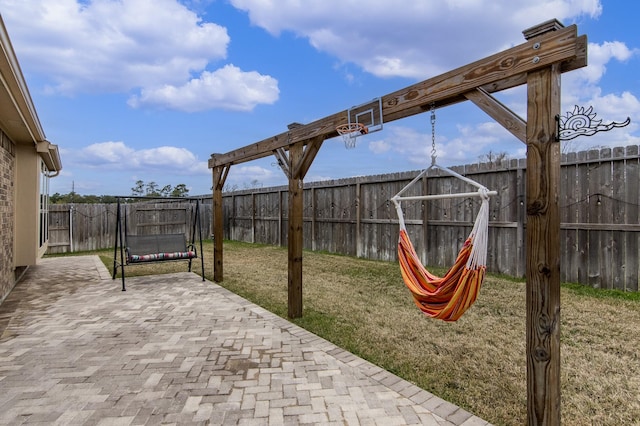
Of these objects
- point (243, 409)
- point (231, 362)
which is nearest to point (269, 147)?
point (231, 362)

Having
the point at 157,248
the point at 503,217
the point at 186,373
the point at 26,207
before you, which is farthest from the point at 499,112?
the point at 26,207

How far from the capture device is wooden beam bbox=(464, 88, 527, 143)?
180 cm

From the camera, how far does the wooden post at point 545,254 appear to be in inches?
65.9

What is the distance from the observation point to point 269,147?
13.7 feet

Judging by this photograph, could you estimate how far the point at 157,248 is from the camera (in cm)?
588

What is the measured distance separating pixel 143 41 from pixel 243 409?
5.83 metres

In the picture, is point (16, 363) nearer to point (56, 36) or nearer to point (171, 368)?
point (171, 368)

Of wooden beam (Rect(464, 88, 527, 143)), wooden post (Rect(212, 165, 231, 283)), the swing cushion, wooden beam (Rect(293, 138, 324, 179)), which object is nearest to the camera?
wooden beam (Rect(464, 88, 527, 143))

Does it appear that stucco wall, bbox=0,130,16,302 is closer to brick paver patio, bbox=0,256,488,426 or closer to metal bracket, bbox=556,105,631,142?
brick paver patio, bbox=0,256,488,426

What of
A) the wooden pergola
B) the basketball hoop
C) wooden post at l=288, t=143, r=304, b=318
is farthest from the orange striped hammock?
wooden post at l=288, t=143, r=304, b=318

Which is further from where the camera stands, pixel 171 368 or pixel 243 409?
pixel 171 368

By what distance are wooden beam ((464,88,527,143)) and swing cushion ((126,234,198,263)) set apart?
4883 mm

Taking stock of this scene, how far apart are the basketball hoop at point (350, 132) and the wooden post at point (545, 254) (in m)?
1.36

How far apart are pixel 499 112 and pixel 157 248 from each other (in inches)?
218
